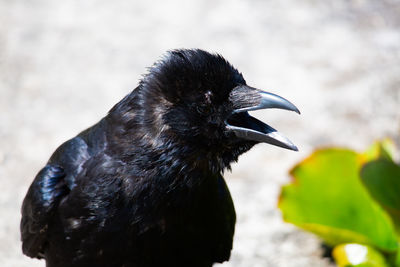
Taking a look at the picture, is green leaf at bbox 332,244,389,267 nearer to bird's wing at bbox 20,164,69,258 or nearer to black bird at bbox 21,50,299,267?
black bird at bbox 21,50,299,267

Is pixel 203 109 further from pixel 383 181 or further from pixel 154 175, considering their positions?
pixel 383 181

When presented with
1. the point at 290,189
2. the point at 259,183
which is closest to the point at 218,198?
the point at 290,189

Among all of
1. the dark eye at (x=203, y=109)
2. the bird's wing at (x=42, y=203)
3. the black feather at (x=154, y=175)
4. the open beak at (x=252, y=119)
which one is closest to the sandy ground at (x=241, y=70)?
the bird's wing at (x=42, y=203)

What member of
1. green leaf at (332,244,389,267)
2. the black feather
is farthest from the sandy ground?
the black feather

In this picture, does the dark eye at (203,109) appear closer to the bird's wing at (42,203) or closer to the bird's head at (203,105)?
the bird's head at (203,105)

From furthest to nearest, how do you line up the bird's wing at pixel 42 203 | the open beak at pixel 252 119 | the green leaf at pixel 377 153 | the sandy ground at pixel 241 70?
the sandy ground at pixel 241 70 < the green leaf at pixel 377 153 < the bird's wing at pixel 42 203 < the open beak at pixel 252 119

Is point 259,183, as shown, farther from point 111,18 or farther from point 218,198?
point 111,18
